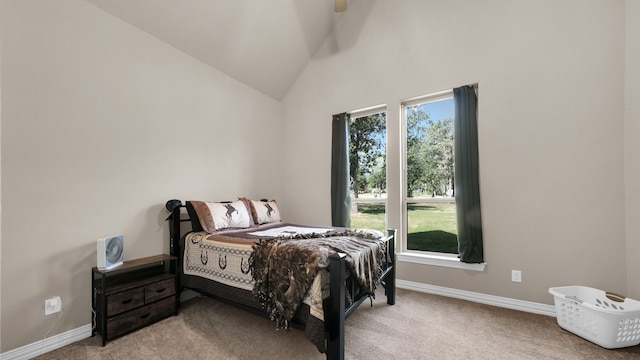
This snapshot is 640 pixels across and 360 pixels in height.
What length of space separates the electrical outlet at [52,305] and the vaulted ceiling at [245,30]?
97.9 inches

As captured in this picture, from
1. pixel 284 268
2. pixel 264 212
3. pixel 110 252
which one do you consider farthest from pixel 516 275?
pixel 110 252

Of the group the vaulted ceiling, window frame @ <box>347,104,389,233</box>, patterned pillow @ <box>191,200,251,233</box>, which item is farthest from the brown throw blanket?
the vaulted ceiling

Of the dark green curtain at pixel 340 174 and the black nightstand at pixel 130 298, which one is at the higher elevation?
the dark green curtain at pixel 340 174

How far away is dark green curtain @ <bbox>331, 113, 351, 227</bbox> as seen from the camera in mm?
3571

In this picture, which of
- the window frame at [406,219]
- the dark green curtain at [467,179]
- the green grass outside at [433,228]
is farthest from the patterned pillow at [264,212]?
the dark green curtain at [467,179]

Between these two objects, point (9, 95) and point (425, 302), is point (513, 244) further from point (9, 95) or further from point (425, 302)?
point (9, 95)

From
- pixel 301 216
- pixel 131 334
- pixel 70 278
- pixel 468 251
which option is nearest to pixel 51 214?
pixel 70 278

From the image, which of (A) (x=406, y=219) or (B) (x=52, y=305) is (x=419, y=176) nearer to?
(A) (x=406, y=219)

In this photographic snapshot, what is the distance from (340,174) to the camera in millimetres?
3609

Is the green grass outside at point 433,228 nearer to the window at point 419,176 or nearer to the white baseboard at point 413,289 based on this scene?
the window at point 419,176

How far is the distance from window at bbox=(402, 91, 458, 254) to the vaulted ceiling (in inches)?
70.0

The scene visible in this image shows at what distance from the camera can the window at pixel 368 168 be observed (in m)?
3.51

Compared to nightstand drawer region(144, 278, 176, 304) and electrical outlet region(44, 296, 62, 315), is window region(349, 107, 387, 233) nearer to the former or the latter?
nightstand drawer region(144, 278, 176, 304)

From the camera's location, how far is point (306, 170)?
406 centimetres
